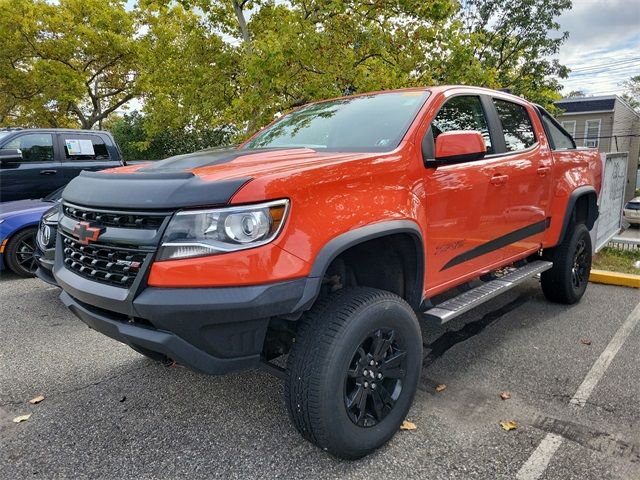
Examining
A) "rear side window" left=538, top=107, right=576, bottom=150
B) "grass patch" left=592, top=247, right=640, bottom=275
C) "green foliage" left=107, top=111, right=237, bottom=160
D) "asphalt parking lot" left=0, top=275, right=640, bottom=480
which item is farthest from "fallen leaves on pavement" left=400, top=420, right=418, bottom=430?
"green foliage" left=107, top=111, right=237, bottom=160

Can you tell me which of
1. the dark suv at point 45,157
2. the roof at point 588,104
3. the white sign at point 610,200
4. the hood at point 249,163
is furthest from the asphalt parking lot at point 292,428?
the roof at point 588,104

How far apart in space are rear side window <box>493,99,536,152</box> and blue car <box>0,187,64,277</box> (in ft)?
16.8

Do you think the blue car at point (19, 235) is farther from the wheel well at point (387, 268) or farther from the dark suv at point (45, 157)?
the wheel well at point (387, 268)

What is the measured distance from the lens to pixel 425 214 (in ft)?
9.29

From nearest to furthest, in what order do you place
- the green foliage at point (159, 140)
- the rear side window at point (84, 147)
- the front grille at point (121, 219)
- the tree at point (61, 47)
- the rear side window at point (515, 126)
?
the front grille at point (121, 219) → the rear side window at point (515, 126) → the rear side window at point (84, 147) → the green foliage at point (159, 140) → the tree at point (61, 47)

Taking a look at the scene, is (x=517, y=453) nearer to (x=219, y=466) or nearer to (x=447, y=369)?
(x=447, y=369)

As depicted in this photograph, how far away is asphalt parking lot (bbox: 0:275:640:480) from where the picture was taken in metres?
2.46

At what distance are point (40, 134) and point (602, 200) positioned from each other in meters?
8.65

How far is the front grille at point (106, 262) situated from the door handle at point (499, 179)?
2.38m

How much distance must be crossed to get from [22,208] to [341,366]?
5503 mm

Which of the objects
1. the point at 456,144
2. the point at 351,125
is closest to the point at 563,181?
the point at 456,144

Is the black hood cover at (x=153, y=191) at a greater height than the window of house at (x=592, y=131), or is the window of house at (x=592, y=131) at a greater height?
the black hood cover at (x=153, y=191)

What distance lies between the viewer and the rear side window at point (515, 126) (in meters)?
3.88

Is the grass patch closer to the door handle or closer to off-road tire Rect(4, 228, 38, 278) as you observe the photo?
the door handle
